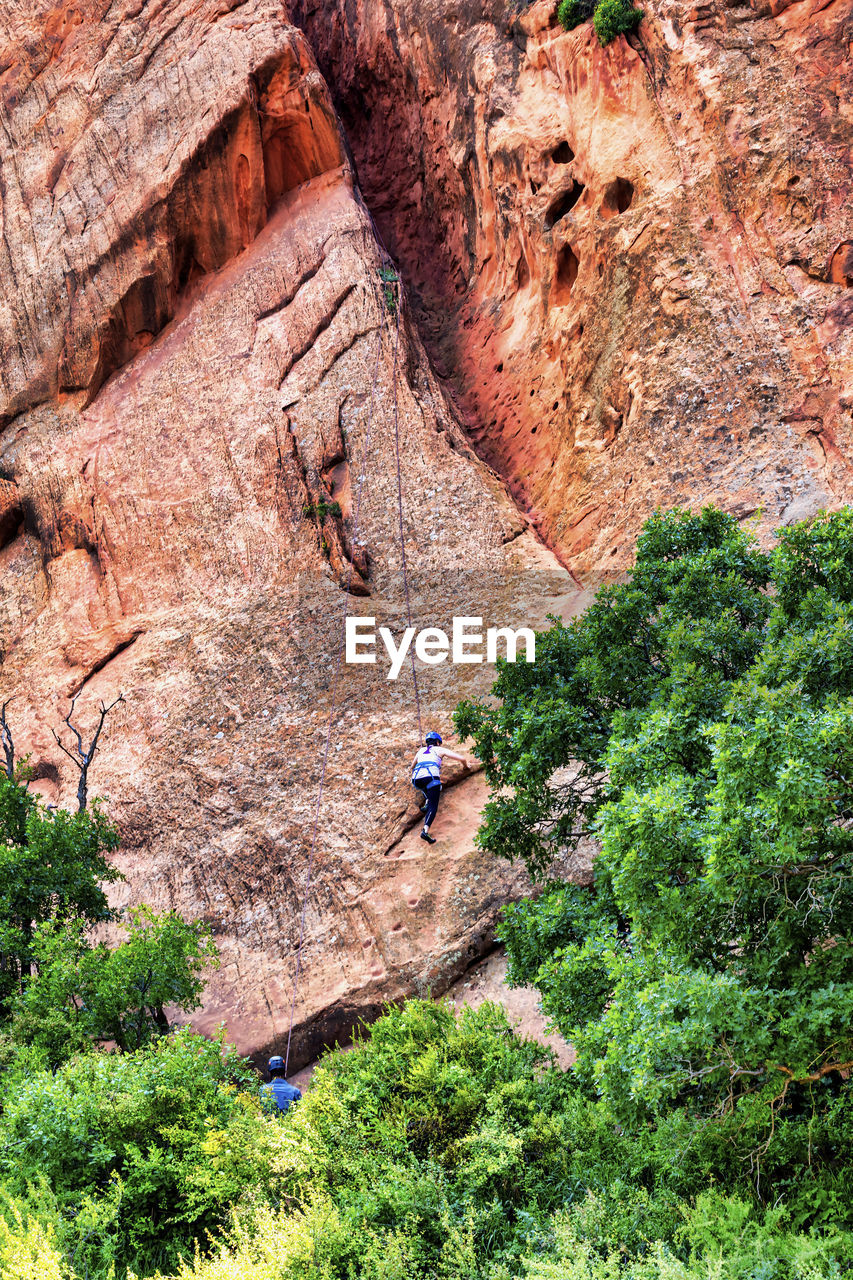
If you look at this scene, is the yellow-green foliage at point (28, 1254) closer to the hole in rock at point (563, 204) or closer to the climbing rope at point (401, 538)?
the climbing rope at point (401, 538)

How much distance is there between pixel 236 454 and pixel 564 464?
296 inches

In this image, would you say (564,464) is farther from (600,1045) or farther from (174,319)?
(600,1045)

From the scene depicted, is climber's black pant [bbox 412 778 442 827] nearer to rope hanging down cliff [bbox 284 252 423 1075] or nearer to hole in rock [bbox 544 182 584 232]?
rope hanging down cliff [bbox 284 252 423 1075]

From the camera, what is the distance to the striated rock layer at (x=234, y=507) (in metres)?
16.2

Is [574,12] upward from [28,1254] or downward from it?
upward

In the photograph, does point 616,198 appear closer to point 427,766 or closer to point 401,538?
point 401,538

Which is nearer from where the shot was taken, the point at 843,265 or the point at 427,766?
the point at 427,766

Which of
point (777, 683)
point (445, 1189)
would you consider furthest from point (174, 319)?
point (445, 1189)

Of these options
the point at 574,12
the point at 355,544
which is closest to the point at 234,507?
the point at 355,544

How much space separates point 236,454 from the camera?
73.4 feet

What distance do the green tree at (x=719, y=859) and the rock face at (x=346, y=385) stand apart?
182 inches

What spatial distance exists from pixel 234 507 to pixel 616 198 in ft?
35.4

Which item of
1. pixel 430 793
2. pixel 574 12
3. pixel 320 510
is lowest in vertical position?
pixel 430 793

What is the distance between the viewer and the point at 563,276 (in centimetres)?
2264
